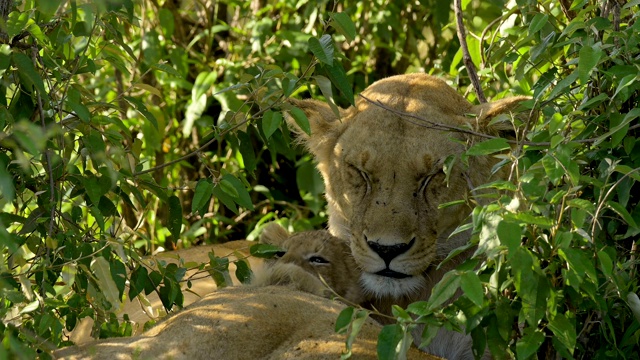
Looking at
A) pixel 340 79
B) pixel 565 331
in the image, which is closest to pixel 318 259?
pixel 340 79

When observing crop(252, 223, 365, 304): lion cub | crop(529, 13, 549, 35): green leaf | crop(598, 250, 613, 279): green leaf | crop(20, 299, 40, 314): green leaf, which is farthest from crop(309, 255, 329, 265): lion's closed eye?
crop(598, 250, 613, 279): green leaf

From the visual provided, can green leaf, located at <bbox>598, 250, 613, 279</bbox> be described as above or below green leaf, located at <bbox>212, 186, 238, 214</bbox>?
below

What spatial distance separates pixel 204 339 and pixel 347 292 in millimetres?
1254

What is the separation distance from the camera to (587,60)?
269 cm

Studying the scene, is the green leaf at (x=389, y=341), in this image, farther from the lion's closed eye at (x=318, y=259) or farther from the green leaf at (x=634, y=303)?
the lion's closed eye at (x=318, y=259)

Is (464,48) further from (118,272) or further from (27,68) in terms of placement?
(27,68)

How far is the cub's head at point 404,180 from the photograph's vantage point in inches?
139

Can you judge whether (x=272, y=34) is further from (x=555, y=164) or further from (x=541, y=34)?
(x=555, y=164)

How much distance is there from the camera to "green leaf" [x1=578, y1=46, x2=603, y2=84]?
2656 mm

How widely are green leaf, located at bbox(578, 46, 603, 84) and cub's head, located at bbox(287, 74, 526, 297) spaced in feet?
2.39

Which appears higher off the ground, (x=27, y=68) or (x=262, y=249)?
(x=27, y=68)

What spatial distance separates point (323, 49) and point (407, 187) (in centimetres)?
82

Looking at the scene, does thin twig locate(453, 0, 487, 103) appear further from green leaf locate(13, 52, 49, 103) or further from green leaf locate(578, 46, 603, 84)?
green leaf locate(13, 52, 49, 103)

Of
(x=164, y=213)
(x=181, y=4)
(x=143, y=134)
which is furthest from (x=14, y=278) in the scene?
(x=181, y=4)
